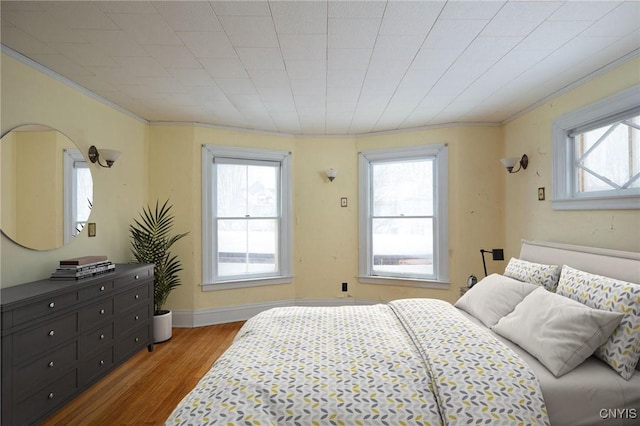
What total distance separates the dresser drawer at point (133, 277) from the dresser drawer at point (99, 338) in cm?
35

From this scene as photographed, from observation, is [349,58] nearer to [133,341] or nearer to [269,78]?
[269,78]

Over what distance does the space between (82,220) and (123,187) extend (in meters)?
0.72

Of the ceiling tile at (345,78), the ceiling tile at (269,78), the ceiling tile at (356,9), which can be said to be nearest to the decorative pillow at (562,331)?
the ceiling tile at (356,9)

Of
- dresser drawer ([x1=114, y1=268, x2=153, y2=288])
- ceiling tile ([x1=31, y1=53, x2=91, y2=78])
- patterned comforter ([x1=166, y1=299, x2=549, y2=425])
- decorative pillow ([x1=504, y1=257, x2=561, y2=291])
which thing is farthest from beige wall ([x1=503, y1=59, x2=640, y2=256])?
ceiling tile ([x1=31, y1=53, x2=91, y2=78])

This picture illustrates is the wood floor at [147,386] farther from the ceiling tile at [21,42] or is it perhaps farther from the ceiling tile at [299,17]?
the ceiling tile at [299,17]

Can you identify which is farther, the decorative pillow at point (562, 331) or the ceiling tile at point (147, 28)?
the ceiling tile at point (147, 28)

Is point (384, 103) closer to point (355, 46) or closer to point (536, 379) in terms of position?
point (355, 46)

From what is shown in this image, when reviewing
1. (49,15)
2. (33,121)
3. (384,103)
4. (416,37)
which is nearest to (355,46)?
(416,37)

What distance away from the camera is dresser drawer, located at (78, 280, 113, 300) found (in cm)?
241

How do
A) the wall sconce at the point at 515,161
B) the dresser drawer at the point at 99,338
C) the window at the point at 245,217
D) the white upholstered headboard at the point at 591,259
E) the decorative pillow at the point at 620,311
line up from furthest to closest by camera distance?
the window at the point at 245,217 < the wall sconce at the point at 515,161 < the dresser drawer at the point at 99,338 < the white upholstered headboard at the point at 591,259 < the decorative pillow at the point at 620,311

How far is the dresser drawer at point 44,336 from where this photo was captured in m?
1.90

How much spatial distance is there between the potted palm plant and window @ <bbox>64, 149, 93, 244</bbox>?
0.60m

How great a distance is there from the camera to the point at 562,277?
2230mm

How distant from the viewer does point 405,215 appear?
4395 mm
